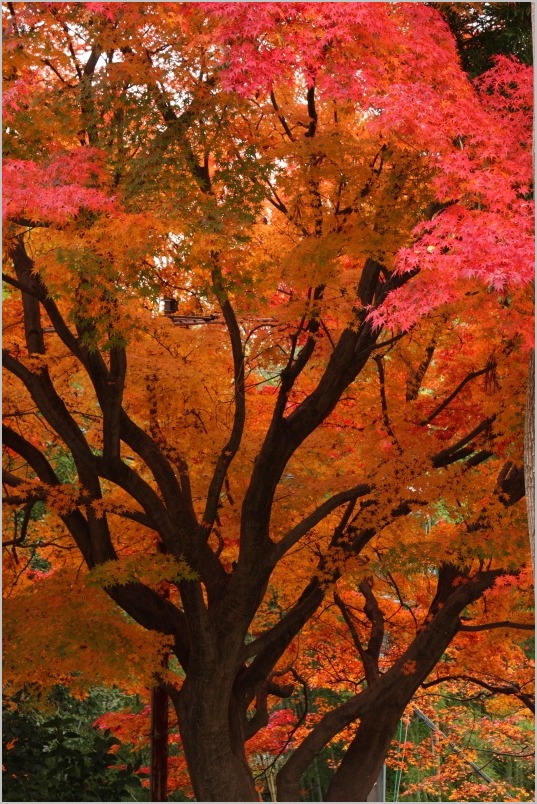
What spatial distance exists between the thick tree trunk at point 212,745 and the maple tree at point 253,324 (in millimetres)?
21

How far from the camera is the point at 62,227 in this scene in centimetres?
485

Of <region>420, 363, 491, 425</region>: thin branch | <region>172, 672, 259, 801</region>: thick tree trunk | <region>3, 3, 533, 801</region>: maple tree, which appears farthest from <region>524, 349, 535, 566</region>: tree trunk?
<region>172, 672, 259, 801</region>: thick tree trunk

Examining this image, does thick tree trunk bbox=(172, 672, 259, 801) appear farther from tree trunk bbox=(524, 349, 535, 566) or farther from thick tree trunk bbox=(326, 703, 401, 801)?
tree trunk bbox=(524, 349, 535, 566)

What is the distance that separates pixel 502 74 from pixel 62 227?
8.46 ft

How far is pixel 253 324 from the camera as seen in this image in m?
6.79

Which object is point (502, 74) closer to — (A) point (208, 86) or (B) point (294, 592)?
(A) point (208, 86)

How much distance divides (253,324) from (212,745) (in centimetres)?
302

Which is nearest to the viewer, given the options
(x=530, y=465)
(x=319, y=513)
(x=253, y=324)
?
(x=530, y=465)

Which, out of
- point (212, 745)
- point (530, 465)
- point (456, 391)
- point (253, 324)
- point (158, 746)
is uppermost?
point (253, 324)

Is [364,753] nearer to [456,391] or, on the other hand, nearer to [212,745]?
[212,745]

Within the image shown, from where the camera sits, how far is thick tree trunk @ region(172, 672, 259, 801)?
20.2 feet

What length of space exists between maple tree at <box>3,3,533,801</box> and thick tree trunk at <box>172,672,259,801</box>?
2cm

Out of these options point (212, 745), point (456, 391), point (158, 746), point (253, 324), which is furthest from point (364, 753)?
point (253, 324)

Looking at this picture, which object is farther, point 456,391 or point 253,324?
point 253,324
